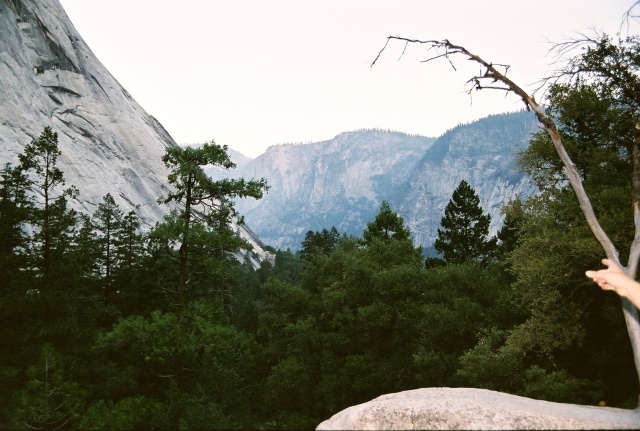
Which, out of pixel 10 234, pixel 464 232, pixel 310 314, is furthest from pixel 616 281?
pixel 464 232

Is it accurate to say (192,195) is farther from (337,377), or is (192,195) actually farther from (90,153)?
(90,153)

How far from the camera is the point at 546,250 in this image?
1494cm

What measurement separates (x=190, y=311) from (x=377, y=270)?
1620cm

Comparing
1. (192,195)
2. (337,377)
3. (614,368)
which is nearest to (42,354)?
(192,195)

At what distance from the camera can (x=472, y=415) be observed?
5211 mm

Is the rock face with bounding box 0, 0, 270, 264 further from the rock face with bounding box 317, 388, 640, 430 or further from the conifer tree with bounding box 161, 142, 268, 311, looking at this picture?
the rock face with bounding box 317, 388, 640, 430

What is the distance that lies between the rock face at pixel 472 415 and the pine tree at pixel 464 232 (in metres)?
40.2

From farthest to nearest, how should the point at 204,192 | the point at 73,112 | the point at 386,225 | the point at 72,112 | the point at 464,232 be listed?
the point at 73,112
the point at 72,112
the point at 464,232
the point at 386,225
the point at 204,192

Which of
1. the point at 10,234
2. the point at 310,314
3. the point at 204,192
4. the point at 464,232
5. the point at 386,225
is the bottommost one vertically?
the point at 310,314

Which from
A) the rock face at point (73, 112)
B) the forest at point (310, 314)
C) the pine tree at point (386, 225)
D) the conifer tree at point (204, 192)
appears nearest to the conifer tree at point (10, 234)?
the forest at point (310, 314)

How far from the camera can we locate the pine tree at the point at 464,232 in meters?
44.8

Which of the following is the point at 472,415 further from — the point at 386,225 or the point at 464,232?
the point at 464,232

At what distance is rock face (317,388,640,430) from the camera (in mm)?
4984

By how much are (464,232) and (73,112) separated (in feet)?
209
